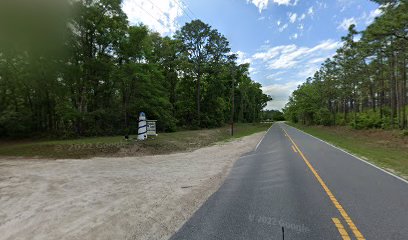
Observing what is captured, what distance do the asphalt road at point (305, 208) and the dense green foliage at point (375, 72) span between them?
13945 millimetres

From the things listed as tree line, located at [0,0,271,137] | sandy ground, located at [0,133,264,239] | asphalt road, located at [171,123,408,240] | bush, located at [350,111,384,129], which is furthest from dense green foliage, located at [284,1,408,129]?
tree line, located at [0,0,271,137]

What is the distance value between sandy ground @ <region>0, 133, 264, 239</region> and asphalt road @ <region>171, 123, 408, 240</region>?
0.64 metres

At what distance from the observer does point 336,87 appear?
4450 centimetres

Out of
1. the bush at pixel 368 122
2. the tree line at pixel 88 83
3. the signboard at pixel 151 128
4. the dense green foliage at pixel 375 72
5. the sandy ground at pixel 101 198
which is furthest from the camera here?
the bush at pixel 368 122

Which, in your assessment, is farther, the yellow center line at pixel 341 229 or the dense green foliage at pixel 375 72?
the dense green foliage at pixel 375 72

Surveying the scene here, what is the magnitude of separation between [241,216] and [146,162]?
8.77 meters

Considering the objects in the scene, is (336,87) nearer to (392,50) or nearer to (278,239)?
(392,50)

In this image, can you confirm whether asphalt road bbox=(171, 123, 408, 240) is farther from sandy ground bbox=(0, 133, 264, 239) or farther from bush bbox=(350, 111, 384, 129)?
bush bbox=(350, 111, 384, 129)

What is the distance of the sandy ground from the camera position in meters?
4.90

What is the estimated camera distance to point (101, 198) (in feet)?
22.8

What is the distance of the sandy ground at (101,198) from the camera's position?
4898 millimetres

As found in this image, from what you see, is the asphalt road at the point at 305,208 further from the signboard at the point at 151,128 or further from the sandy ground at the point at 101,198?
the signboard at the point at 151,128

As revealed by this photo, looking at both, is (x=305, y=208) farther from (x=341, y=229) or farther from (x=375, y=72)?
(x=375, y=72)

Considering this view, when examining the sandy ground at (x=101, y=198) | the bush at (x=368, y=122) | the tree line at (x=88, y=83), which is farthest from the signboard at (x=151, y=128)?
the bush at (x=368, y=122)
